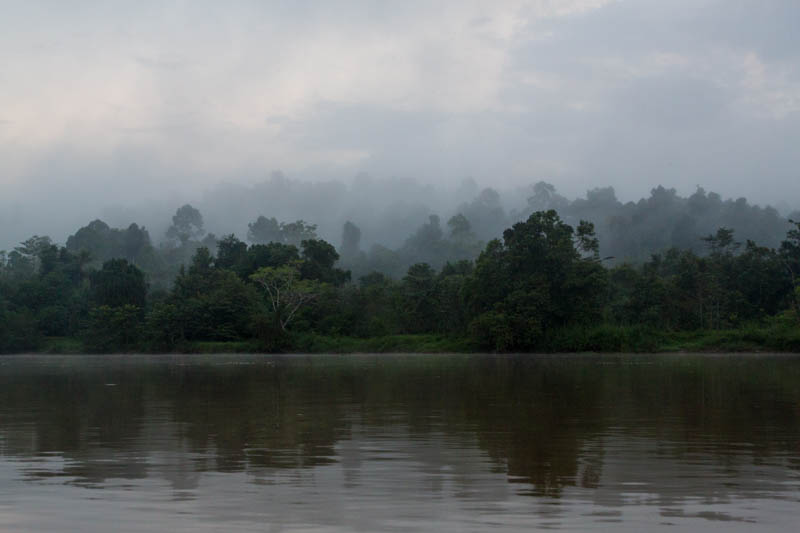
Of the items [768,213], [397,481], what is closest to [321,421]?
[397,481]

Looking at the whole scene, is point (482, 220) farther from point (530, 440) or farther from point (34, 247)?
point (530, 440)

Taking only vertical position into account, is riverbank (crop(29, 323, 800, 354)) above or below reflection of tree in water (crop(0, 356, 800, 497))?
below

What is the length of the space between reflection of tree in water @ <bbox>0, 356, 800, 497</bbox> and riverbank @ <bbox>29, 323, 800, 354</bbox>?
97.9 feet

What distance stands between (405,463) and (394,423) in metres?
4.10

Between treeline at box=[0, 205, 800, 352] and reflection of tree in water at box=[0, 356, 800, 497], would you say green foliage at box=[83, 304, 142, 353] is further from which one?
reflection of tree in water at box=[0, 356, 800, 497]

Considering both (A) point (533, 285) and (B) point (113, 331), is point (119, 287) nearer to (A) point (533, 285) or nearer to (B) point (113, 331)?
(B) point (113, 331)

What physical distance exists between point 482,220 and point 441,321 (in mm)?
85649

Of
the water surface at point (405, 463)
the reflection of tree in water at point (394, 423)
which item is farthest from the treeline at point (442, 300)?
the water surface at point (405, 463)

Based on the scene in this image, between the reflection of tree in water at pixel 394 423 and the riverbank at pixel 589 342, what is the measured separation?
29.8 metres

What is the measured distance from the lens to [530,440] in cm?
1098

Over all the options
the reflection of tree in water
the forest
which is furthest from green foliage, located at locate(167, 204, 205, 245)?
the reflection of tree in water

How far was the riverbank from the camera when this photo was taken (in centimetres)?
5144

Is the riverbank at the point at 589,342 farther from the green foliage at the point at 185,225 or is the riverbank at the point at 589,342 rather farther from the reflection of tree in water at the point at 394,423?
the green foliage at the point at 185,225

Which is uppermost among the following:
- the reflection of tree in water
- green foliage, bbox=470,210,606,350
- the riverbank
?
green foliage, bbox=470,210,606,350
